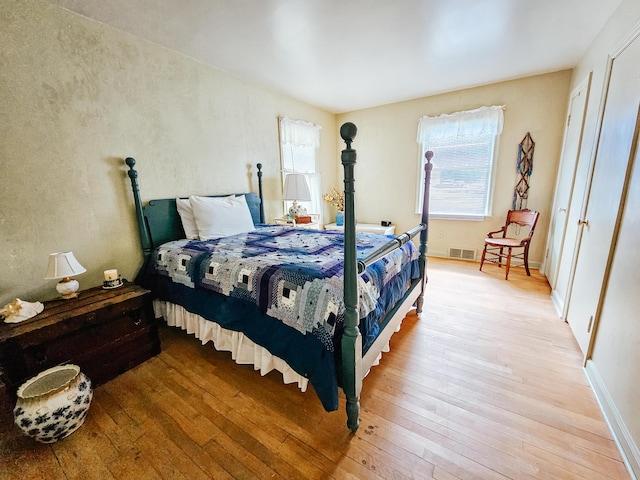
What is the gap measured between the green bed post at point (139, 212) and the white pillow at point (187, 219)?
12.1 inches

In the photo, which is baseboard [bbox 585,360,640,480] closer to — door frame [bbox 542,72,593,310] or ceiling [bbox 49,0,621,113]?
door frame [bbox 542,72,593,310]

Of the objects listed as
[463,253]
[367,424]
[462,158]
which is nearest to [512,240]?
[463,253]

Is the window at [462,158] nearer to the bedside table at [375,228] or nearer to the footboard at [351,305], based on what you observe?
the bedside table at [375,228]

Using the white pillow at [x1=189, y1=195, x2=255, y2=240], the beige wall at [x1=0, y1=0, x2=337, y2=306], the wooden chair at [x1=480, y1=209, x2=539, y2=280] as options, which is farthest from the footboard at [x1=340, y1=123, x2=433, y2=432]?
the wooden chair at [x1=480, y1=209, x2=539, y2=280]

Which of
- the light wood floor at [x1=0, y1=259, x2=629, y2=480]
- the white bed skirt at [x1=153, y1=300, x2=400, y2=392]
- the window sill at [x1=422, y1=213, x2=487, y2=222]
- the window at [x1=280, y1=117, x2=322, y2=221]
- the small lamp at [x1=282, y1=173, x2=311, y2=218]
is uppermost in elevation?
the window at [x1=280, y1=117, x2=322, y2=221]

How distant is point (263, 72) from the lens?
295 centimetres

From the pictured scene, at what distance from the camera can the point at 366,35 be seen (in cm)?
224

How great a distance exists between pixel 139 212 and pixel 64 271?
0.77m

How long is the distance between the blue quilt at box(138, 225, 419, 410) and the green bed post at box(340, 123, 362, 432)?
0.23 ft

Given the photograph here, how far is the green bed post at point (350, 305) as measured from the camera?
1.10 m

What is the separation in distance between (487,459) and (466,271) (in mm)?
2760

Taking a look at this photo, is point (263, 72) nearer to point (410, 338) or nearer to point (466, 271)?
point (410, 338)

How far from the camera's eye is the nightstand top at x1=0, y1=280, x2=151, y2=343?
1.43 meters

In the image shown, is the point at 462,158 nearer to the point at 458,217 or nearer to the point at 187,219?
the point at 458,217
